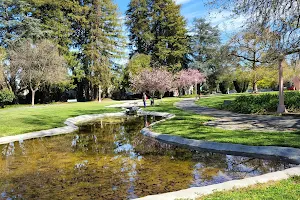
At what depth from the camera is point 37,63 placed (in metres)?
30.7

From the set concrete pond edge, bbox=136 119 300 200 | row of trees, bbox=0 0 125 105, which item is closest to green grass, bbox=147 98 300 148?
concrete pond edge, bbox=136 119 300 200

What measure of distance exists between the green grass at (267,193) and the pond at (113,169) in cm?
141

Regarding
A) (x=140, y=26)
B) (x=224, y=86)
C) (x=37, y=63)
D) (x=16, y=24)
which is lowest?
(x=224, y=86)

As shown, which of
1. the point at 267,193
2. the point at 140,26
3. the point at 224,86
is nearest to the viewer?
the point at 267,193

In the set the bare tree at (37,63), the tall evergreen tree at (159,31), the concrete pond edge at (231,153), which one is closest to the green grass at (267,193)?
the concrete pond edge at (231,153)

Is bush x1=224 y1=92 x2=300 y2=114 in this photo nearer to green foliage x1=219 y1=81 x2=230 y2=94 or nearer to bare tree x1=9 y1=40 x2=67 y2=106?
bare tree x1=9 y1=40 x2=67 y2=106

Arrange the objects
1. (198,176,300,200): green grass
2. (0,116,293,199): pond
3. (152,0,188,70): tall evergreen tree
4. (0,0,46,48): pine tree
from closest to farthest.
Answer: (198,176,300,200): green grass, (0,116,293,199): pond, (0,0,46,48): pine tree, (152,0,188,70): tall evergreen tree

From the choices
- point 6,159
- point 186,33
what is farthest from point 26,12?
point 6,159

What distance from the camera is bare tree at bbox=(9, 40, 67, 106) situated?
30312 mm

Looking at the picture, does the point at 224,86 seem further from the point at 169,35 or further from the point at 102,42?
the point at 102,42

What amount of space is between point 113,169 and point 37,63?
2744cm

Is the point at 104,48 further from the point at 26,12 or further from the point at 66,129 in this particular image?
the point at 66,129

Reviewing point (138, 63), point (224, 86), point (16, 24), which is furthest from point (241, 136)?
point (224, 86)

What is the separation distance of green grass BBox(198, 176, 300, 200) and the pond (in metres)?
1.41
